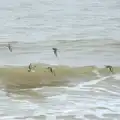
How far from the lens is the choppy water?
20.2 inches

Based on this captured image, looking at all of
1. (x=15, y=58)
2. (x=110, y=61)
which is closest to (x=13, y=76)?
(x=15, y=58)

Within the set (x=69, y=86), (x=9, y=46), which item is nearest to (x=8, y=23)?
(x=9, y=46)

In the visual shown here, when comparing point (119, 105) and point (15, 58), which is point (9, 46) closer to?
point (15, 58)

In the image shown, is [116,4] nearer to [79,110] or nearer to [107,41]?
[107,41]

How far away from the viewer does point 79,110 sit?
51 cm

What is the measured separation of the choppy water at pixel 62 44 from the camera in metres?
0.51

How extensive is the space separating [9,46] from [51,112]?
13cm

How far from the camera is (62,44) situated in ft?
1.70

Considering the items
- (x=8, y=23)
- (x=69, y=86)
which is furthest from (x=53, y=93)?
(x=8, y=23)

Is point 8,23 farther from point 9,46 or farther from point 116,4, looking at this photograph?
point 116,4

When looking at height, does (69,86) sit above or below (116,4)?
below

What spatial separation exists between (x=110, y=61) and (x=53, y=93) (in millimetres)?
109

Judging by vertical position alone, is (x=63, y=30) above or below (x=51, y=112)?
above

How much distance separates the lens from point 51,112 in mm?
514
